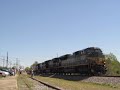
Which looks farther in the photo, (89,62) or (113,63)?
(113,63)

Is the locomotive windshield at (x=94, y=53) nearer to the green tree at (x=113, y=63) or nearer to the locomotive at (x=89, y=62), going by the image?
the locomotive at (x=89, y=62)

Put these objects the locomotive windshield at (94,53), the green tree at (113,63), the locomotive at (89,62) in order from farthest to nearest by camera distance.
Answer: the green tree at (113,63) < the locomotive windshield at (94,53) < the locomotive at (89,62)

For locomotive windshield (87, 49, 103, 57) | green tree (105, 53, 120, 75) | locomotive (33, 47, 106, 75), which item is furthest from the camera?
green tree (105, 53, 120, 75)

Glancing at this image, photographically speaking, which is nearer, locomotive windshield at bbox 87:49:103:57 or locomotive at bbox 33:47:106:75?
locomotive at bbox 33:47:106:75

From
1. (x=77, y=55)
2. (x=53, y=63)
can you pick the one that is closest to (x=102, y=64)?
(x=77, y=55)

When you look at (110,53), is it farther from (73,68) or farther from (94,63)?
(94,63)

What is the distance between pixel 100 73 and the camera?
40.7 m

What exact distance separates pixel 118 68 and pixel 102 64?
2561 inches

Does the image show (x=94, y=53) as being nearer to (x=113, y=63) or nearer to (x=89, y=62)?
(x=89, y=62)

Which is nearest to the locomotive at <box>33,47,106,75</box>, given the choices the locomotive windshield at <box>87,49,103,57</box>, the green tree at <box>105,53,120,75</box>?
the locomotive windshield at <box>87,49,103,57</box>

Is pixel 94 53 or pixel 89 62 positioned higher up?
pixel 94 53

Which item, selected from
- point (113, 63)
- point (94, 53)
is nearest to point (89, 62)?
point (94, 53)

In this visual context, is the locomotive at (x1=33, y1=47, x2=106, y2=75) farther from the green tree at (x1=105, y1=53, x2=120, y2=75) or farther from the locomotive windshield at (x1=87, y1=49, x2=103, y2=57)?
the green tree at (x1=105, y1=53, x2=120, y2=75)

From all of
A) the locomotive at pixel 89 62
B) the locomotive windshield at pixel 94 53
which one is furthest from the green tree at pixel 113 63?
the locomotive windshield at pixel 94 53
